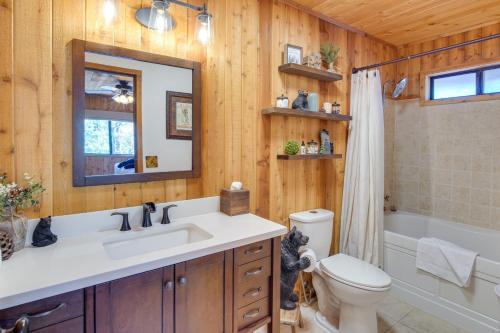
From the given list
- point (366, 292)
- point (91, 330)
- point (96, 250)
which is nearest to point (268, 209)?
point (366, 292)

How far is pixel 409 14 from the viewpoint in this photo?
2.37 m

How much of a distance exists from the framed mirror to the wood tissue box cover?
248mm

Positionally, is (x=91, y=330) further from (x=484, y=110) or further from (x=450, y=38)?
(x=450, y=38)

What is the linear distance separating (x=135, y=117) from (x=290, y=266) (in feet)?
4.46

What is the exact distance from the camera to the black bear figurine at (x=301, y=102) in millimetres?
2162

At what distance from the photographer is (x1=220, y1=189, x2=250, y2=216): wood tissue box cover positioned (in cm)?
181

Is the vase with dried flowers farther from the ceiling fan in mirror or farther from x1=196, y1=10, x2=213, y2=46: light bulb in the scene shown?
x1=196, y1=10, x2=213, y2=46: light bulb

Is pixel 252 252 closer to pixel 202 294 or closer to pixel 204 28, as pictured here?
pixel 202 294

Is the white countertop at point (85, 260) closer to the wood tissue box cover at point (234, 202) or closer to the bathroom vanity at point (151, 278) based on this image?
the bathroom vanity at point (151, 278)

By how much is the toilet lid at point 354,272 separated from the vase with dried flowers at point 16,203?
1.81 meters

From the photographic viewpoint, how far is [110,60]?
1.48 m

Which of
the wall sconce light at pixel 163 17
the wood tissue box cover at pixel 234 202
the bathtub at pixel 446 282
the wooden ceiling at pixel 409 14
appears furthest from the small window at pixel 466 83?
the wall sconce light at pixel 163 17

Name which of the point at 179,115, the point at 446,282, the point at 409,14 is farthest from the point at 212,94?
the point at 446,282

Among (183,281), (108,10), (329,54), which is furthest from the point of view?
(329,54)
